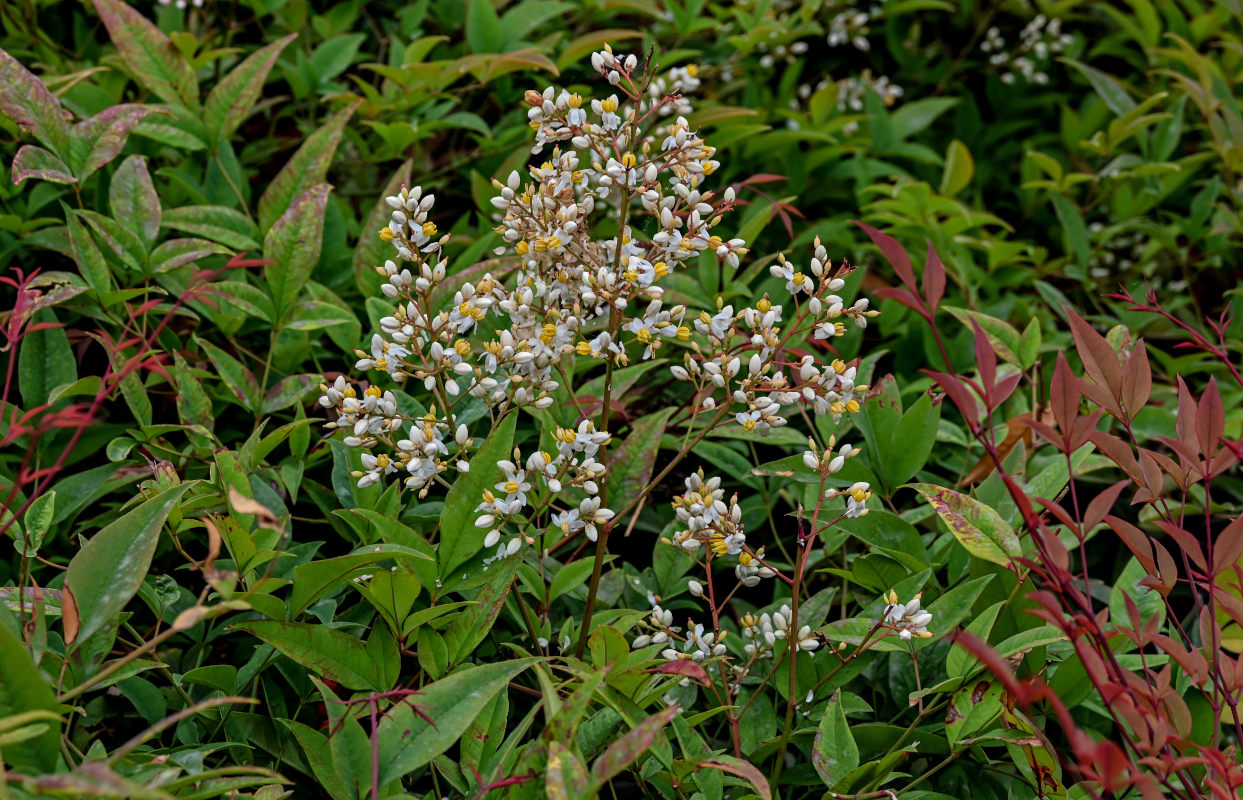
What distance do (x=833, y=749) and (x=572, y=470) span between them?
1.28 feet

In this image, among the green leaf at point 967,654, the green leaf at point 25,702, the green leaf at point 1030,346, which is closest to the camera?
the green leaf at point 25,702

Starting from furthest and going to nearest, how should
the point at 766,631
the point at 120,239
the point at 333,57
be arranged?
the point at 333,57, the point at 120,239, the point at 766,631

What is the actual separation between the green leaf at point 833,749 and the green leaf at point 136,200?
3.66ft

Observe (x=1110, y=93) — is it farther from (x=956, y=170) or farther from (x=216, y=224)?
(x=216, y=224)

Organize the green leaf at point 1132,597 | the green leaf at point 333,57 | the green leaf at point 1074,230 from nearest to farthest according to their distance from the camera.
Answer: the green leaf at point 1132,597 → the green leaf at point 333,57 → the green leaf at point 1074,230

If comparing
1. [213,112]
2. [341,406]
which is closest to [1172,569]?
[341,406]

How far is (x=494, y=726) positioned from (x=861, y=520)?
1.70ft

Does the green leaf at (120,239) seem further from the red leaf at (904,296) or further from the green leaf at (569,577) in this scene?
the red leaf at (904,296)

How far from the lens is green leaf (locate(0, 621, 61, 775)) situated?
766mm

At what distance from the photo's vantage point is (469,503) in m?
1.06

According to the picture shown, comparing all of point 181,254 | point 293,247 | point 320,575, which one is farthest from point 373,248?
point 320,575

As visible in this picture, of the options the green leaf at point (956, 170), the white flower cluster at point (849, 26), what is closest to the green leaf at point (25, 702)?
the green leaf at point (956, 170)

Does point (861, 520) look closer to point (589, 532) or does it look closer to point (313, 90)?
point (589, 532)

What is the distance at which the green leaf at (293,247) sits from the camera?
140cm
